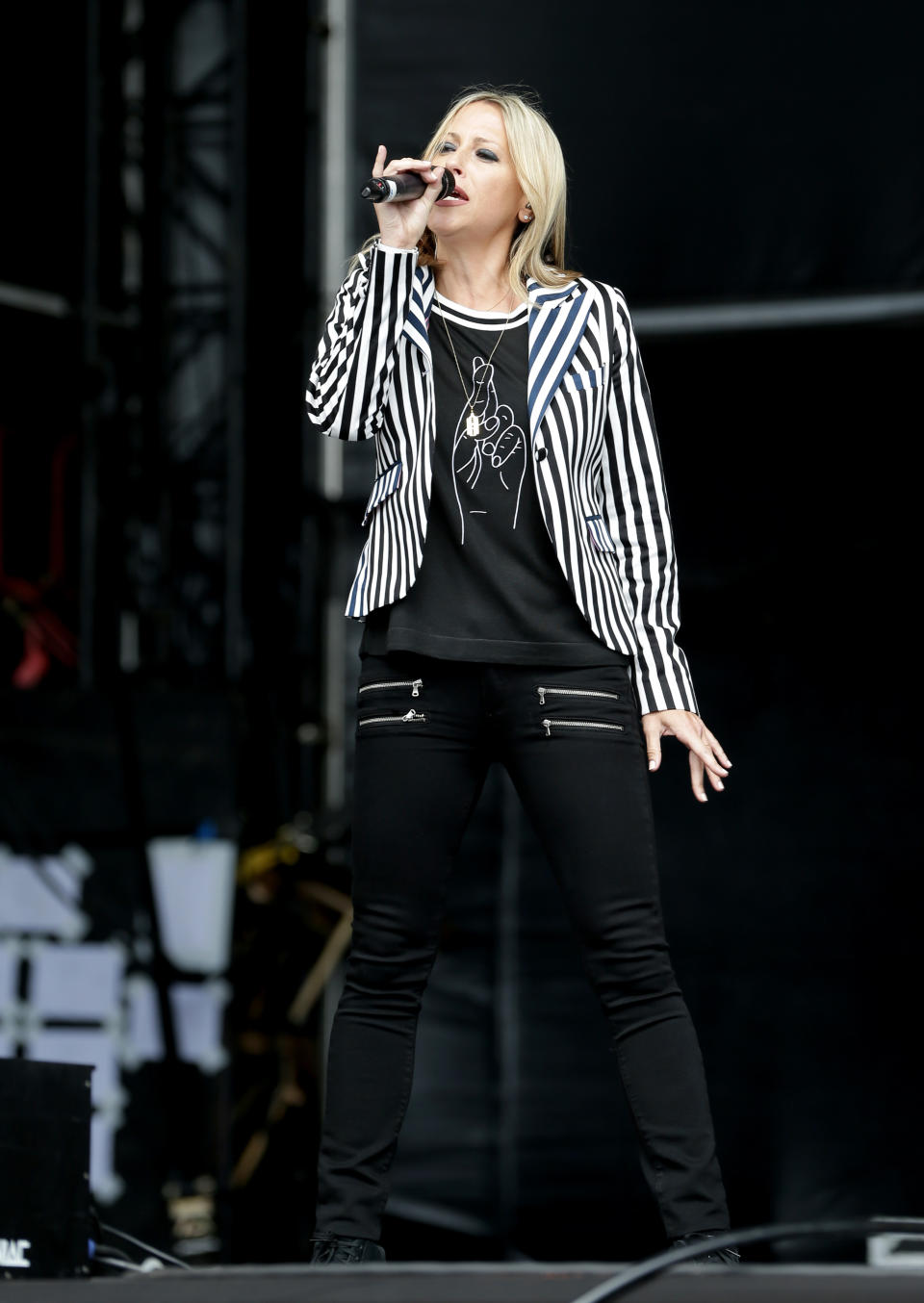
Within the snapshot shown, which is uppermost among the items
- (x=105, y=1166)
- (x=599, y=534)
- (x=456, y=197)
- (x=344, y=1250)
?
(x=456, y=197)

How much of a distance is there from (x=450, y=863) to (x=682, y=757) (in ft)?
6.68

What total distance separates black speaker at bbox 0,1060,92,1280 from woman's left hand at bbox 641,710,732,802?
747 millimetres

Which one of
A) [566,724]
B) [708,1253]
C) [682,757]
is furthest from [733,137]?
[708,1253]

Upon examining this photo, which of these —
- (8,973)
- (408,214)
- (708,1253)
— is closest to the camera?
(708,1253)

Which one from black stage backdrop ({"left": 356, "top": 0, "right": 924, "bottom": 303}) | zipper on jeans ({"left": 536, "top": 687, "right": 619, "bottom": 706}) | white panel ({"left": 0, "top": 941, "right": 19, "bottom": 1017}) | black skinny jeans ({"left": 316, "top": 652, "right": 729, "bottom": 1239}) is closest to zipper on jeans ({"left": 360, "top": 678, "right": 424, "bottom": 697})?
black skinny jeans ({"left": 316, "top": 652, "right": 729, "bottom": 1239})

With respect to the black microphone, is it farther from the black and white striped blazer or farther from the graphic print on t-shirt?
the graphic print on t-shirt

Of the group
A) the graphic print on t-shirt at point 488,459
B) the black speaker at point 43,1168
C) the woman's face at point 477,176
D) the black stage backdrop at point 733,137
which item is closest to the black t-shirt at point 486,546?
the graphic print on t-shirt at point 488,459

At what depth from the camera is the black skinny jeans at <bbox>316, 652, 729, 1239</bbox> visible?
1.77 metres

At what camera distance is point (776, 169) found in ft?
12.0

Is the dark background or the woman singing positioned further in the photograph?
the dark background

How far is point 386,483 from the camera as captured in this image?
1930mm

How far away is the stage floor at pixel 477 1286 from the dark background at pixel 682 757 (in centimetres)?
233

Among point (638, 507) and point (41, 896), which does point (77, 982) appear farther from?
point (638, 507)

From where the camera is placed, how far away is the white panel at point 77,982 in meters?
3.79
